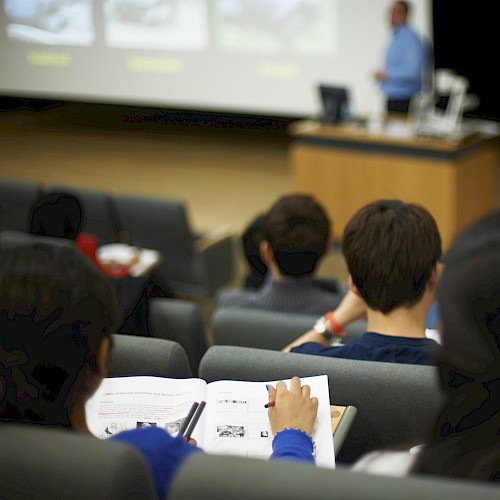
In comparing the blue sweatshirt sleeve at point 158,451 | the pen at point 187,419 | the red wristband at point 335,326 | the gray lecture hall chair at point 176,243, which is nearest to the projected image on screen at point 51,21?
the gray lecture hall chair at point 176,243

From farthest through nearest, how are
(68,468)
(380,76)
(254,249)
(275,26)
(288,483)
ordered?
1. (275,26)
2. (380,76)
3. (254,249)
4. (68,468)
5. (288,483)

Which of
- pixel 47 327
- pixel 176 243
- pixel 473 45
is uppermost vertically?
pixel 473 45

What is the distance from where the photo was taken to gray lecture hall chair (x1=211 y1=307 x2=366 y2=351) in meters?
2.80

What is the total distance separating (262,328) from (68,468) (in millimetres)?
1563

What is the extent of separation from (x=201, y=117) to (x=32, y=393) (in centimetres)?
787

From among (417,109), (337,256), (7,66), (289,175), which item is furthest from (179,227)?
(7,66)

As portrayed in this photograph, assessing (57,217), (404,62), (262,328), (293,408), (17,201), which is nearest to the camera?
(293,408)

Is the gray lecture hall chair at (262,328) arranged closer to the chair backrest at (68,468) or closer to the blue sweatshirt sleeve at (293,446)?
the blue sweatshirt sleeve at (293,446)

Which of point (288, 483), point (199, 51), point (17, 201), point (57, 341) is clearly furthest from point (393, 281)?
point (199, 51)

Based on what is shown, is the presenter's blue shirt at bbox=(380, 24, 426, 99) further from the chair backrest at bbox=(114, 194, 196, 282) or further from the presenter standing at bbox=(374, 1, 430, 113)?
the chair backrest at bbox=(114, 194, 196, 282)

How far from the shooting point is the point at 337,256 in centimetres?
602

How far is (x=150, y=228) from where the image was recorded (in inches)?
193

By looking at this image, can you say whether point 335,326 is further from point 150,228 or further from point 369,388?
point 150,228

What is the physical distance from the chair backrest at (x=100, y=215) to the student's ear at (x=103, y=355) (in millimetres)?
3412
